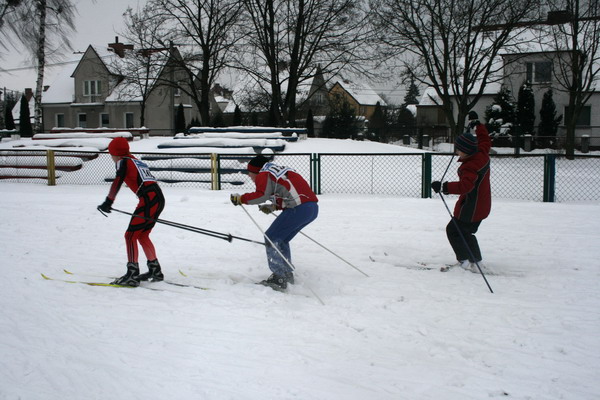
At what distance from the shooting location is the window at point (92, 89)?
41.6 m

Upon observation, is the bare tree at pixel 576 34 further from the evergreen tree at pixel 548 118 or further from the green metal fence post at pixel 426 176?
the green metal fence post at pixel 426 176

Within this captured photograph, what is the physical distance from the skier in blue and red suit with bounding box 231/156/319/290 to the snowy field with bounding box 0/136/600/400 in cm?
32

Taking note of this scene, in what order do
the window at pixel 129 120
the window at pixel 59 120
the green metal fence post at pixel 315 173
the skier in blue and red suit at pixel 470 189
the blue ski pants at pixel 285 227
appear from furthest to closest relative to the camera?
1. the window at pixel 59 120
2. the window at pixel 129 120
3. the green metal fence post at pixel 315 173
4. the skier in blue and red suit at pixel 470 189
5. the blue ski pants at pixel 285 227

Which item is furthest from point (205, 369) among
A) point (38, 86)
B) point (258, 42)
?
point (38, 86)

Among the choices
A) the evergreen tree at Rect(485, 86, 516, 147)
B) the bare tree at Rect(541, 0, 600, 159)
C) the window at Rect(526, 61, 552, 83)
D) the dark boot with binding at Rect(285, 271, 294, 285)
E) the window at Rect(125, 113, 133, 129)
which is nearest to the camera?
the dark boot with binding at Rect(285, 271, 294, 285)

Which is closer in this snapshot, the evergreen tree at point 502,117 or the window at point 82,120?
the evergreen tree at point 502,117

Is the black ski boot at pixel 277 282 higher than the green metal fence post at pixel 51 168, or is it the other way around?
the green metal fence post at pixel 51 168

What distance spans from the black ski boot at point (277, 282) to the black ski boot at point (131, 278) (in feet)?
4.90

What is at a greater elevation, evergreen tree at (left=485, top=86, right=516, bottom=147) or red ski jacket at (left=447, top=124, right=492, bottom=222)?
evergreen tree at (left=485, top=86, right=516, bottom=147)

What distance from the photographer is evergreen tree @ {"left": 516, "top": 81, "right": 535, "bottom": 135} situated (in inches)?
1145

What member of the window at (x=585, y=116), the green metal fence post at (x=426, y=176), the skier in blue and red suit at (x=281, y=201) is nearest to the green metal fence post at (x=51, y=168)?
the green metal fence post at (x=426, y=176)

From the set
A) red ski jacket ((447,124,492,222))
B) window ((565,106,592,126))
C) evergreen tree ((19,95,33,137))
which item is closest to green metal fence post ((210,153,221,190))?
red ski jacket ((447,124,492,222))

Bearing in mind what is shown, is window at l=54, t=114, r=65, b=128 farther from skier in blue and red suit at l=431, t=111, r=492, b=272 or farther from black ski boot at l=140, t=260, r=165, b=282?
skier in blue and red suit at l=431, t=111, r=492, b=272

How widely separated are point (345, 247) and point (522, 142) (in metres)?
21.3
